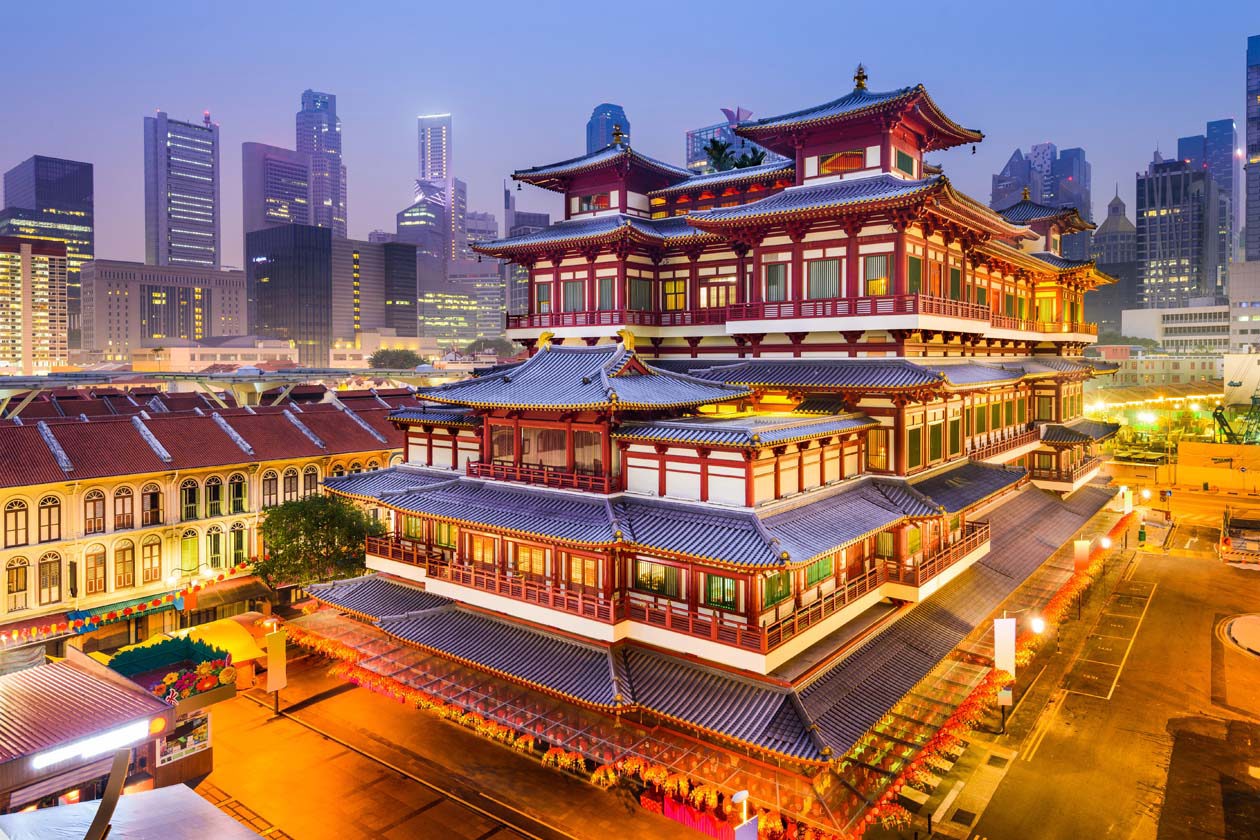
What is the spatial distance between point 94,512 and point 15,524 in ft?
10.2

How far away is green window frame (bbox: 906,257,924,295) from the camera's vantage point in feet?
98.2

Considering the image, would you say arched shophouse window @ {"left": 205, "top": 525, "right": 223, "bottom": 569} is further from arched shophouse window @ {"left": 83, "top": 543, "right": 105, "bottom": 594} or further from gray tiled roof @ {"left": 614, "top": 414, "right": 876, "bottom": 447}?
gray tiled roof @ {"left": 614, "top": 414, "right": 876, "bottom": 447}

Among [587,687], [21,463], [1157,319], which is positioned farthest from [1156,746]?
[1157,319]

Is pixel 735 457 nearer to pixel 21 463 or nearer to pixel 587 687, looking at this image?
pixel 587 687

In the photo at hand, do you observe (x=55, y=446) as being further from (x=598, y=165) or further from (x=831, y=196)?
(x=831, y=196)

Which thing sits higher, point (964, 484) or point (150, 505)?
point (964, 484)

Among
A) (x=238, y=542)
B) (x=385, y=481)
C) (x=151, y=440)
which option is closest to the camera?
(x=385, y=481)

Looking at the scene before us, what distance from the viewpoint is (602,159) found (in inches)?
1501

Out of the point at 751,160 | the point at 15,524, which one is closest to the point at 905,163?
the point at 751,160

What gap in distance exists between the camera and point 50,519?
35.4 metres

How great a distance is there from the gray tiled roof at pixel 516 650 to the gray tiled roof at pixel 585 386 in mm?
8315

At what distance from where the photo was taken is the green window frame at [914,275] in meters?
29.9

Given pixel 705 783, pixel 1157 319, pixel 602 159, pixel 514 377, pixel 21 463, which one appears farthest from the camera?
pixel 1157 319

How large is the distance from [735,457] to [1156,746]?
65.0 feet
